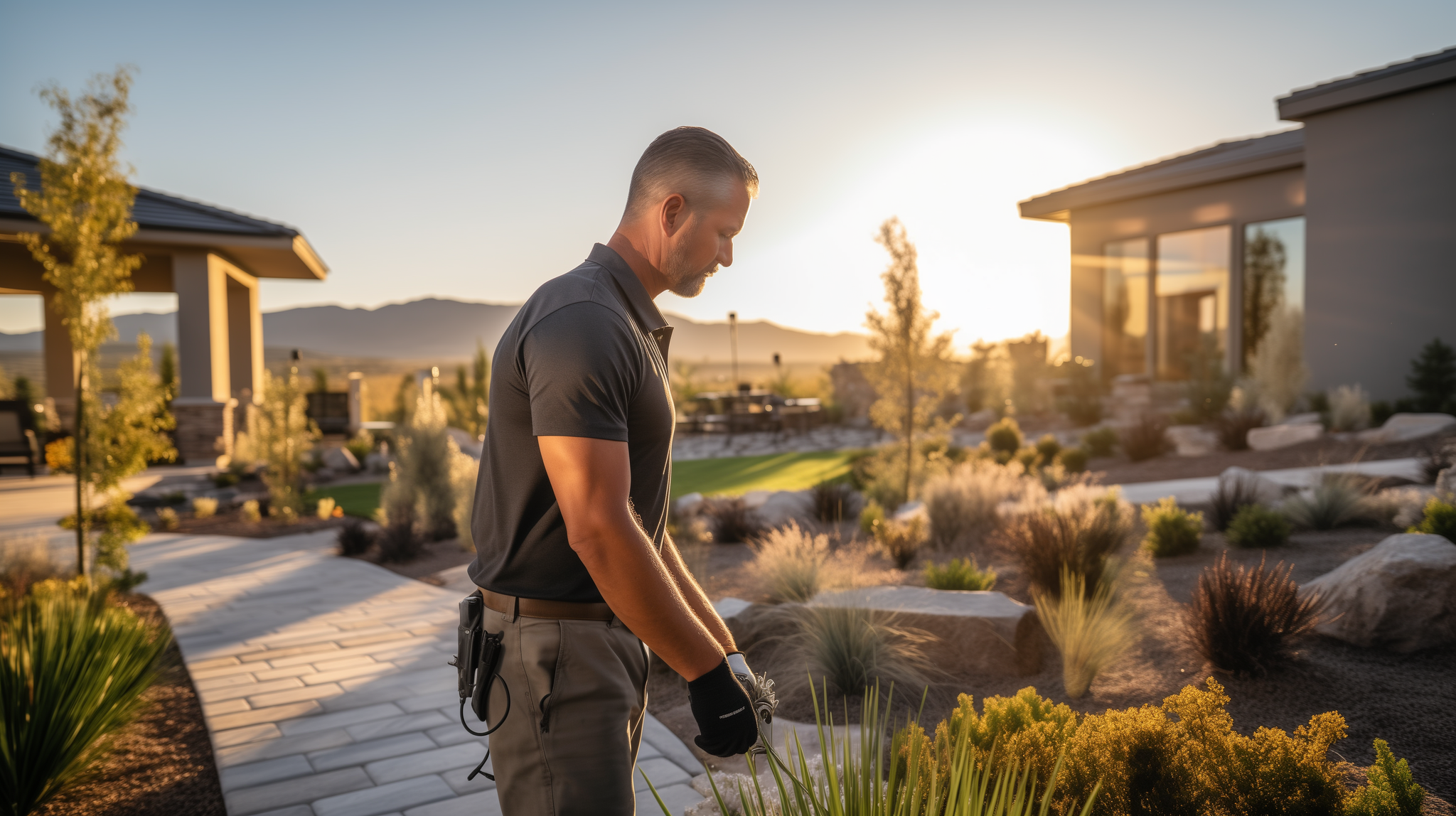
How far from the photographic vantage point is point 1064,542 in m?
4.87

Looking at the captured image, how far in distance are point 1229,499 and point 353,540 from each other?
311 inches

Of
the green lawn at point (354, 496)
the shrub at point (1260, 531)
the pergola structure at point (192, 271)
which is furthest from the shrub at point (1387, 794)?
the pergola structure at point (192, 271)

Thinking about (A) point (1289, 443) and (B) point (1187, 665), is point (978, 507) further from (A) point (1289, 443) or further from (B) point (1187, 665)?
(A) point (1289, 443)

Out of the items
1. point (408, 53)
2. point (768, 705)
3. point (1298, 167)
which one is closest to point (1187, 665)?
point (768, 705)

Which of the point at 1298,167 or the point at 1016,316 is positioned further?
the point at 1016,316

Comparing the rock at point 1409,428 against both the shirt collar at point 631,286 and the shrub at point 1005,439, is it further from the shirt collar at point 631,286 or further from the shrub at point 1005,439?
the shirt collar at point 631,286

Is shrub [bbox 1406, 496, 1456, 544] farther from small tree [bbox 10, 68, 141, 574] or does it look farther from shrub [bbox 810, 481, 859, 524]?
small tree [bbox 10, 68, 141, 574]

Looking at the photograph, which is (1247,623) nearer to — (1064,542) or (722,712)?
(1064,542)

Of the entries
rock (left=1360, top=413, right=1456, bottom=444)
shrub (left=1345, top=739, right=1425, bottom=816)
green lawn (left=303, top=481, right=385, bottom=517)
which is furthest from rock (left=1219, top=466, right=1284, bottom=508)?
green lawn (left=303, top=481, right=385, bottom=517)

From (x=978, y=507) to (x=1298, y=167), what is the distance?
38.2 feet

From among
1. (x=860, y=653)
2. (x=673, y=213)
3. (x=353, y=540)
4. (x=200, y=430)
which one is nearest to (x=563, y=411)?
(x=673, y=213)

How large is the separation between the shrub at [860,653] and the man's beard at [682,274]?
2.58 metres

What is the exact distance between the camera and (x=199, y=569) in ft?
24.7

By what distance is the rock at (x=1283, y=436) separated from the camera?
1002 cm
